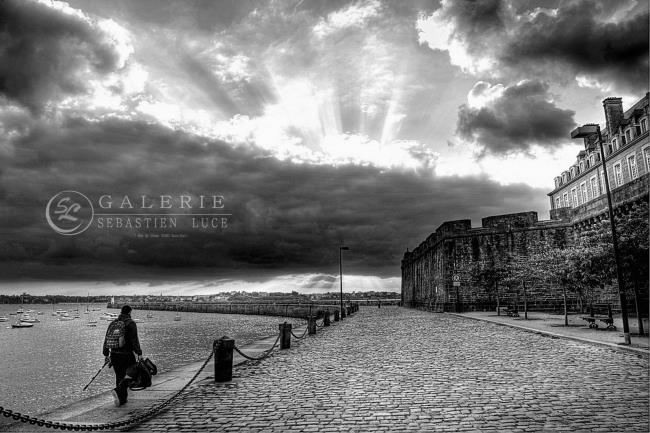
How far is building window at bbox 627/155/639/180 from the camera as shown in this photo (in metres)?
44.8

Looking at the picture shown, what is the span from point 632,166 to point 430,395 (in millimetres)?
49243

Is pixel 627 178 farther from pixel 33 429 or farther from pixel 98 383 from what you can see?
pixel 33 429

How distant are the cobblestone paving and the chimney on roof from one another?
47198 mm

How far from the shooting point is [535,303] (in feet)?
130

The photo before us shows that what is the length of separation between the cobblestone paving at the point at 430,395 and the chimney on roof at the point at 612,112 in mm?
47198

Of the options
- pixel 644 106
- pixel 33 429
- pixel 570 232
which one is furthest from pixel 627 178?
pixel 33 429

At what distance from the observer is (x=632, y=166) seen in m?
45.6

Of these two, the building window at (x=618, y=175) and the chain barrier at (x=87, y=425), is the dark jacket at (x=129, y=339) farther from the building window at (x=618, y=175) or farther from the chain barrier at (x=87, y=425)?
the building window at (x=618, y=175)

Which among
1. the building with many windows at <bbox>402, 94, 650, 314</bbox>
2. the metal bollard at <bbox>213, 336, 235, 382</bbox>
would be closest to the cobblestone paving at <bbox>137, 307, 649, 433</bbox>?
the metal bollard at <bbox>213, 336, 235, 382</bbox>

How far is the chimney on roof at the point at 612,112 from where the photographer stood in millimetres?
50406

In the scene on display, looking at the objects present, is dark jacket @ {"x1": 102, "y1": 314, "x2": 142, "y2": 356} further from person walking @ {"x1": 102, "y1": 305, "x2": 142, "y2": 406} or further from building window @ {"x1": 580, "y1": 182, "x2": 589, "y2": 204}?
building window @ {"x1": 580, "y1": 182, "x2": 589, "y2": 204}

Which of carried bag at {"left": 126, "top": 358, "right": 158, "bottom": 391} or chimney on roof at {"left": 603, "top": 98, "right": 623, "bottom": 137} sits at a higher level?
chimney on roof at {"left": 603, "top": 98, "right": 623, "bottom": 137}

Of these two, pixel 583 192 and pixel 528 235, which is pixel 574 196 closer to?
pixel 583 192

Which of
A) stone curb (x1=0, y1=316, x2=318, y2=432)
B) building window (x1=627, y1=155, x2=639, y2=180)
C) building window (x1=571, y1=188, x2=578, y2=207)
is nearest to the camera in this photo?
stone curb (x1=0, y1=316, x2=318, y2=432)
